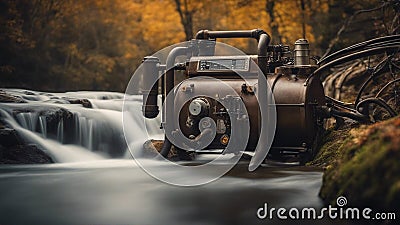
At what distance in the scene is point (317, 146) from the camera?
9.42 m

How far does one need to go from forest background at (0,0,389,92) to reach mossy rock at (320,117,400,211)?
1174cm


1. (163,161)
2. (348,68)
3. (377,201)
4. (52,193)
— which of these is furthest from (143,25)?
(377,201)

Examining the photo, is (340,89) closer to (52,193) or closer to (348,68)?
(348,68)

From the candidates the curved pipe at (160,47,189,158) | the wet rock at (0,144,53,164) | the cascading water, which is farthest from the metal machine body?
the cascading water

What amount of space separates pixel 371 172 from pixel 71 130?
8511mm

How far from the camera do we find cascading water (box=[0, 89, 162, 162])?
37.7 feet

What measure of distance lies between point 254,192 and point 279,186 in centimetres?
52

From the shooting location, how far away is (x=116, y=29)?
103 ft

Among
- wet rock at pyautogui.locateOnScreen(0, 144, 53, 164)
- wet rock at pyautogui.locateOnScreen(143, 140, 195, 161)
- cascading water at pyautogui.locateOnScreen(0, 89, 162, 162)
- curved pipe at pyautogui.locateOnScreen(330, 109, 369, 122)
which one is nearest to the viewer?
curved pipe at pyautogui.locateOnScreen(330, 109, 369, 122)

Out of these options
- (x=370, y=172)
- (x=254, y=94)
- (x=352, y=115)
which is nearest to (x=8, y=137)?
(x=254, y=94)

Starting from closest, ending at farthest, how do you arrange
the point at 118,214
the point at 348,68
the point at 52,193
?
the point at 118,214
the point at 52,193
the point at 348,68

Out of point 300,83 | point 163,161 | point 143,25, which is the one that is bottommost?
point 163,161

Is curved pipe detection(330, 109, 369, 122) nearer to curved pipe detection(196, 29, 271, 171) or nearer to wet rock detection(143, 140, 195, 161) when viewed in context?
curved pipe detection(196, 29, 271, 171)

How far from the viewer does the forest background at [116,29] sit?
23.1 m
